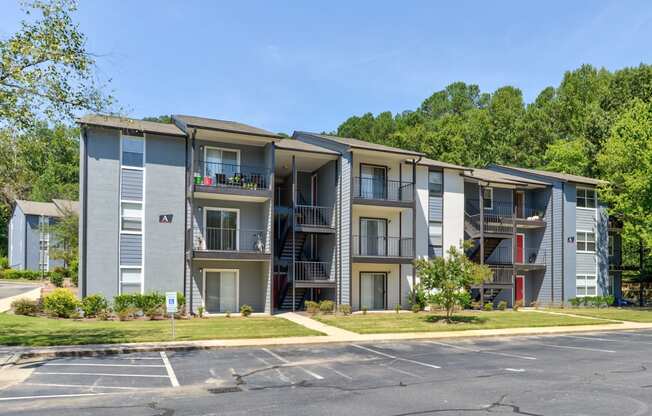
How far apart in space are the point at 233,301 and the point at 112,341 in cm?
1069

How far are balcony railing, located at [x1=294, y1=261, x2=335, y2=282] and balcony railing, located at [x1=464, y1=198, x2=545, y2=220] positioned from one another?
408 inches

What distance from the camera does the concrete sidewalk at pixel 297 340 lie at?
48.6 ft

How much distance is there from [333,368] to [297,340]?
4.99 meters

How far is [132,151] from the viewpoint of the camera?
25.2m

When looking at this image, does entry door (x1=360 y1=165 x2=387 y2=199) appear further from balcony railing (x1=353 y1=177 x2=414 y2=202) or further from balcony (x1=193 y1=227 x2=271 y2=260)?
balcony (x1=193 y1=227 x2=271 y2=260)

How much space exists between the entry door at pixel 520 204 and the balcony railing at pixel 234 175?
1904 cm

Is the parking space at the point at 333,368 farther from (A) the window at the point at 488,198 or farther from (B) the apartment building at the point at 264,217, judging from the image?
(A) the window at the point at 488,198

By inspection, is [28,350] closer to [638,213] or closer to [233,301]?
[233,301]

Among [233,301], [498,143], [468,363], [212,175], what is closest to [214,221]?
[212,175]

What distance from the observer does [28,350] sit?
14828mm

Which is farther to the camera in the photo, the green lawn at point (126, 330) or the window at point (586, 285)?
the window at point (586, 285)

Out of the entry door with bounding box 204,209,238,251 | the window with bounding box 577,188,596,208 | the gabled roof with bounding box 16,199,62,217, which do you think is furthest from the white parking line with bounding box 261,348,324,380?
the gabled roof with bounding box 16,199,62,217

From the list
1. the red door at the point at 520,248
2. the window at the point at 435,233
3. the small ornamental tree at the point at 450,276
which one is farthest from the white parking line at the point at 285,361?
the red door at the point at 520,248

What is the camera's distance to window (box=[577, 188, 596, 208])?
3644 cm
